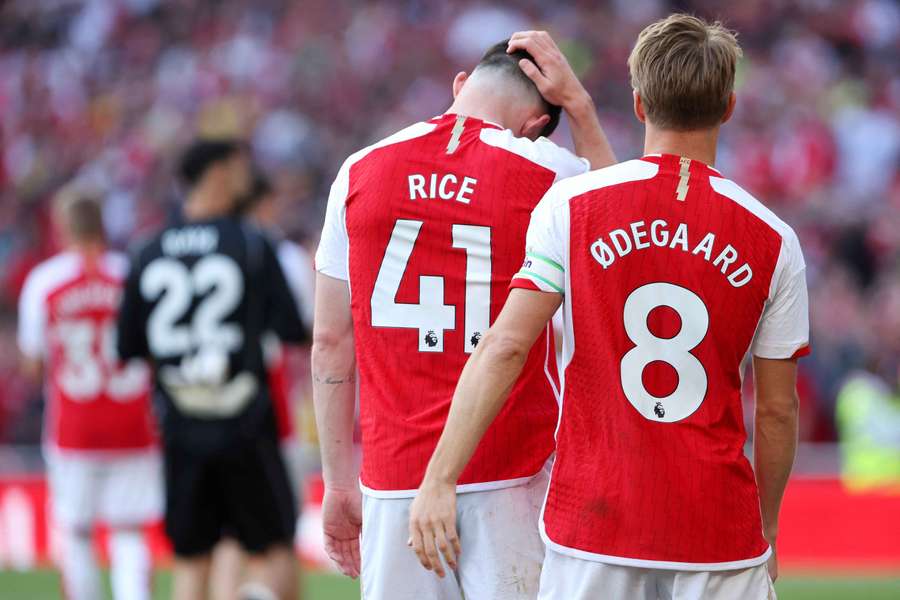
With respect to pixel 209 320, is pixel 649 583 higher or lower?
lower

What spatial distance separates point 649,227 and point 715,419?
1.59ft

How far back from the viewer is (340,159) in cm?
1697

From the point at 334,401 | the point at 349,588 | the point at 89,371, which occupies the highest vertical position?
the point at 334,401

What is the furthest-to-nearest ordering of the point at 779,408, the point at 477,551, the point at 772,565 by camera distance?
the point at 477,551 < the point at 772,565 < the point at 779,408

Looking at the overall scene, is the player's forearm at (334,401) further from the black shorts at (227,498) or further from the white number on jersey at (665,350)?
the black shorts at (227,498)

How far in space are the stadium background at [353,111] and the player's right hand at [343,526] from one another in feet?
24.9

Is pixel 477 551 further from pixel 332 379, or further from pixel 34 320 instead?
pixel 34 320

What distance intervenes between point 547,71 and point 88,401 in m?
4.94

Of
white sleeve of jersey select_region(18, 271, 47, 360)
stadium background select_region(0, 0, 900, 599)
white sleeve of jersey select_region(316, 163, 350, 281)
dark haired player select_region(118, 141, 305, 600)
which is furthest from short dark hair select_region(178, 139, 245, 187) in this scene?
stadium background select_region(0, 0, 900, 599)

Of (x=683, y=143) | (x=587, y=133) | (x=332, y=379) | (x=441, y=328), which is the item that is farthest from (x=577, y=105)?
A: (x=332, y=379)

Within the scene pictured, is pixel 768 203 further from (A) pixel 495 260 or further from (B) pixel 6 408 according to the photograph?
(A) pixel 495 260

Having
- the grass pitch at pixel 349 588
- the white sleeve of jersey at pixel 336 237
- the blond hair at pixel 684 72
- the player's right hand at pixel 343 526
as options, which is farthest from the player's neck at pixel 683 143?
the grass pitch at pixel 349 588

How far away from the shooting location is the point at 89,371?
8.16 m

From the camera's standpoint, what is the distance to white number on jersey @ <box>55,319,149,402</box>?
26.5ft
